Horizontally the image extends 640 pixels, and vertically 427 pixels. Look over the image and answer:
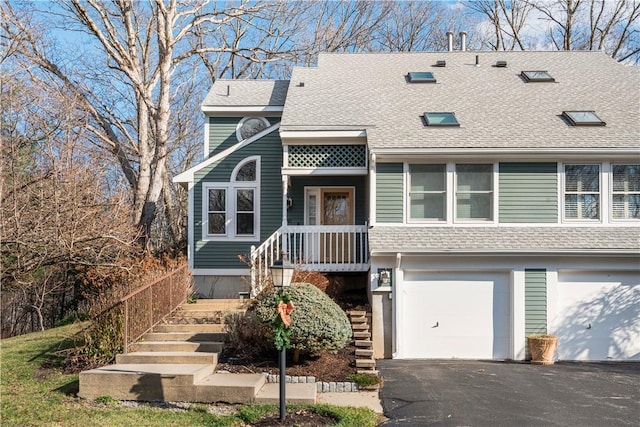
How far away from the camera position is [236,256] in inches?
557

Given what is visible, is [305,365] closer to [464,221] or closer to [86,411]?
[86,411]

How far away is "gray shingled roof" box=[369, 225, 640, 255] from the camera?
1098 centimetres

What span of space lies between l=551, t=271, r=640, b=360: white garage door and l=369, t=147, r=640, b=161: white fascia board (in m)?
2.52

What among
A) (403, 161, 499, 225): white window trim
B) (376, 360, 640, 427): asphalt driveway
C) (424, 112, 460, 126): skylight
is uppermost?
(424, 112, 460, 126): skylight

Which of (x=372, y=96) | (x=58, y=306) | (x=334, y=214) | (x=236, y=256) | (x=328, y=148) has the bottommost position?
(x=58, y=306)

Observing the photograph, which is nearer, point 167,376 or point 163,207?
point 167,376

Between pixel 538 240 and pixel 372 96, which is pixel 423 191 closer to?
pixel 538 240

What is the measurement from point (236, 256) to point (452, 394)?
7443 mm

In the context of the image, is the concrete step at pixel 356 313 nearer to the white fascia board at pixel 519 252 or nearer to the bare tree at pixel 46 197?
the white fascia board at pixel 519 252

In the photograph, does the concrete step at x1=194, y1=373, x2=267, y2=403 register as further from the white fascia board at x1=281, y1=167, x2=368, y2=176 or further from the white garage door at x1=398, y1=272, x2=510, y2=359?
the white fascia board at x1=281, y1=167, x2=368, y2=176

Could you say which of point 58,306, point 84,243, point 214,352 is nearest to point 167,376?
point 214,352

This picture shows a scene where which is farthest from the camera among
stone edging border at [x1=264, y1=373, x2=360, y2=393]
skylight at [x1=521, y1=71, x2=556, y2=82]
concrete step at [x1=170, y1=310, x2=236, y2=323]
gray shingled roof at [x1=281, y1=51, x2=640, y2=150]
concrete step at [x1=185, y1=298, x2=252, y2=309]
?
skylight at [x1=521, y1=71, x2=556, y2=82]

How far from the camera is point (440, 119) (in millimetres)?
12984

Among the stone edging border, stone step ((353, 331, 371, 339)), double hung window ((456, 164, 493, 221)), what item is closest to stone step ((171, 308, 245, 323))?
stone step ((353, 331, 371, 339))
